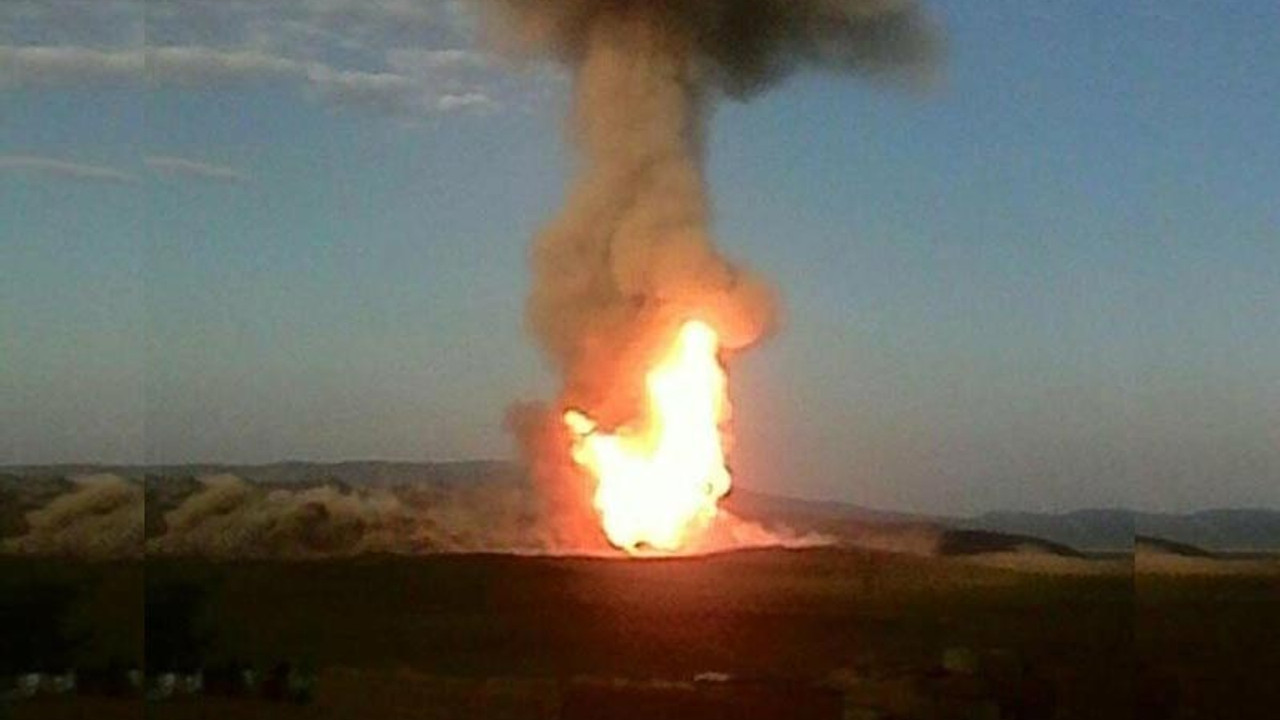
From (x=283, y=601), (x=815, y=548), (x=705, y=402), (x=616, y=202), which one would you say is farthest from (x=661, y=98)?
(x=283, y=601)

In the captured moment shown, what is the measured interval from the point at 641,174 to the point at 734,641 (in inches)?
96.5

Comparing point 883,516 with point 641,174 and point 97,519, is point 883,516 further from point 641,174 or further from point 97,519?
point 97,519

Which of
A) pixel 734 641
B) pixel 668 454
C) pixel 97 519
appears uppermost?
pixel 668 454

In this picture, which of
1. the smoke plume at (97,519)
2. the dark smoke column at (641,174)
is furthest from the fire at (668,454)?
the smoke plume at (97,519)

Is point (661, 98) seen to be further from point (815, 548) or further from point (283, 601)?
point (283, 601)

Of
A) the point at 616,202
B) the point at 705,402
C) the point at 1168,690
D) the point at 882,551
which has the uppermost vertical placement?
the point at 616,202

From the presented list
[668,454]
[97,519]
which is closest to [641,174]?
[668,454]

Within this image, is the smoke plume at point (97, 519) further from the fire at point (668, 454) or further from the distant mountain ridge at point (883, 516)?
the fire at point (668, 454)

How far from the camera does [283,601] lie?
10930 mm

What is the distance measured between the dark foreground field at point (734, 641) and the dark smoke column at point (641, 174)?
817 millimetres

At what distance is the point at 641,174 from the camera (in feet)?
35.4

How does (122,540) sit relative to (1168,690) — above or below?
above

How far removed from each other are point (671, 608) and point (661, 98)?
262 centimetres

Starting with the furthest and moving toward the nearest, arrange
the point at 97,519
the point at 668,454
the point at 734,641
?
1. the point at 97,519
2. the point at 668,454
3. the point at 734,641
